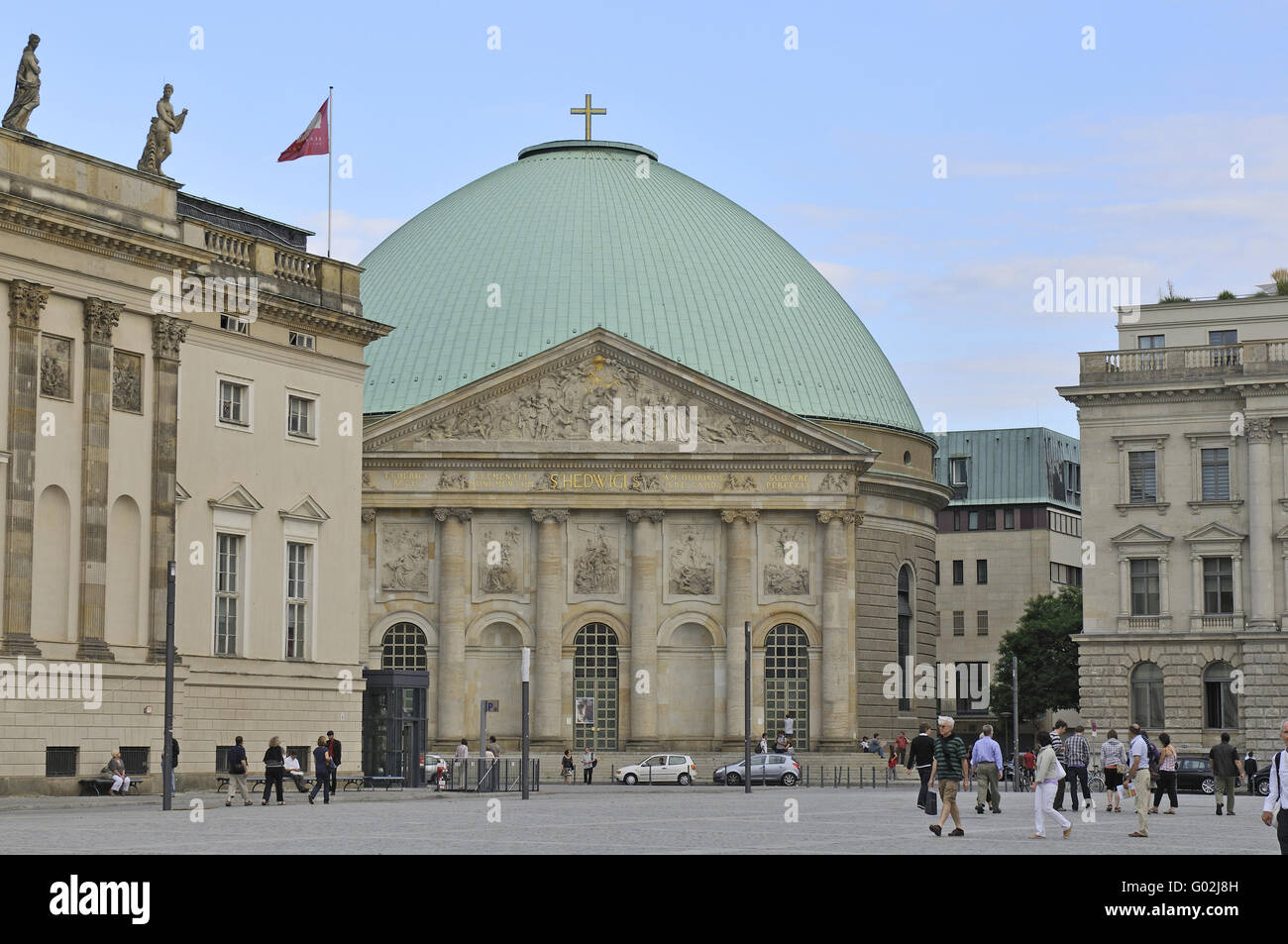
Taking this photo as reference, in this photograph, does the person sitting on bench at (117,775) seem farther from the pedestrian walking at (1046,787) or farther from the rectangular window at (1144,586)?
the rectangular window at (1144,586)

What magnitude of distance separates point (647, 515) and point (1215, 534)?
889 inches

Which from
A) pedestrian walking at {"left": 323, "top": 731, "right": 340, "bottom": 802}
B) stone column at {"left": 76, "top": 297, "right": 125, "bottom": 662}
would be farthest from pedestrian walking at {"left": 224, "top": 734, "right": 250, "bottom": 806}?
stone column at {"left": 76, "top": 297, "right": 125, "bottom": 662}

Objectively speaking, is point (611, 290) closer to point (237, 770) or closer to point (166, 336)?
point (166, 336)

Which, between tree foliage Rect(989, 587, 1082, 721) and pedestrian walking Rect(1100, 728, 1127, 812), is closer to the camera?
pedestrian walking Rect(1100, 728, 1127, 812)

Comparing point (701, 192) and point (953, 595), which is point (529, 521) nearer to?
point (701, 192)

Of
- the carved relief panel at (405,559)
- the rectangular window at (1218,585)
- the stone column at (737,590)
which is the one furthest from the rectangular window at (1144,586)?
the carved relief panel at (405,559)

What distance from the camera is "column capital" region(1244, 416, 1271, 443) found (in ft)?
253

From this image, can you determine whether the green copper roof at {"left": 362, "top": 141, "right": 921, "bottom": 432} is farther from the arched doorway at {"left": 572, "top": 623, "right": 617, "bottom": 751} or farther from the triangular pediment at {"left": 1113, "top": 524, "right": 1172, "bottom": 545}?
the triangular pediment at {"left": 1113, "top": 524, "right": 1172, "bottom": 545}

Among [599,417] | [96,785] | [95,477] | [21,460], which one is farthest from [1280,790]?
[599,417]

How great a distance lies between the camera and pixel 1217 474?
7862 centimetres

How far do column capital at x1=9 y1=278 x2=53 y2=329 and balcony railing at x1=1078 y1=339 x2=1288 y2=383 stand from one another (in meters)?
44.6

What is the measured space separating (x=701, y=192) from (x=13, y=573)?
6075 centimetres

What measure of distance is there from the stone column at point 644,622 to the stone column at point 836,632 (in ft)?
22.6
